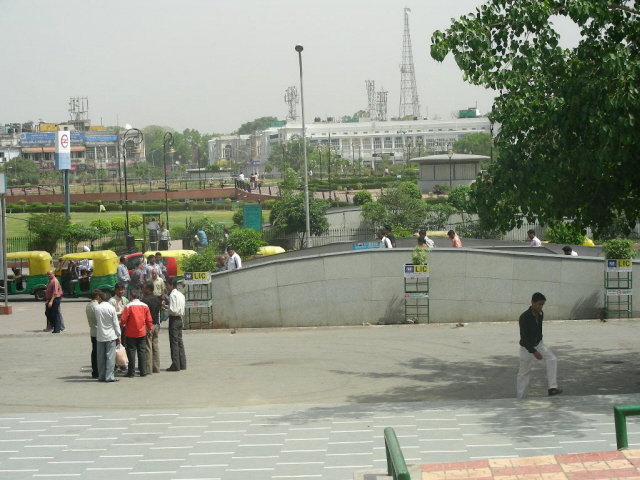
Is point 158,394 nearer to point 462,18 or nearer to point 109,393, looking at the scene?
point 109,393

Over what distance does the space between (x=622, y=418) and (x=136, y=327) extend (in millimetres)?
8132

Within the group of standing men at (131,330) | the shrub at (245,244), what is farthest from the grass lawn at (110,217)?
the group of standing men at (131,330)

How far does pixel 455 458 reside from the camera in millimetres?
7332

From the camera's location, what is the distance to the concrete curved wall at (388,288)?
56.0 feet

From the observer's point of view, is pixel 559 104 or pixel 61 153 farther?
pixel 61 153

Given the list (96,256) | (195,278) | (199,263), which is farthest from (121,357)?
(96,256)

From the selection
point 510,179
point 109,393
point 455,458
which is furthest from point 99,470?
point 510,179

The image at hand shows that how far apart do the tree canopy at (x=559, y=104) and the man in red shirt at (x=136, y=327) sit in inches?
210

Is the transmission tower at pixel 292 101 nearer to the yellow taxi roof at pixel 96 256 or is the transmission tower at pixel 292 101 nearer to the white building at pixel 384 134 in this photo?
the white building at pixel 384 134

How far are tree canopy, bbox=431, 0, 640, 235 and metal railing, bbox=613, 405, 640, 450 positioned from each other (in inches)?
176

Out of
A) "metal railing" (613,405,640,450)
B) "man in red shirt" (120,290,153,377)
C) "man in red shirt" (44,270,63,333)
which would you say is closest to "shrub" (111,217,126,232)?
"man in red shirt" (44,270,63,333)

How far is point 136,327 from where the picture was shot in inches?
497

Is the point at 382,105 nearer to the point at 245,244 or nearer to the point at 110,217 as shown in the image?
the point at 110,217

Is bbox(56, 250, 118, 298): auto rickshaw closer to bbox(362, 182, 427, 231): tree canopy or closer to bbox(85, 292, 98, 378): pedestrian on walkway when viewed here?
bbox(85, 292, 98, 378): pedestrian on walkway
